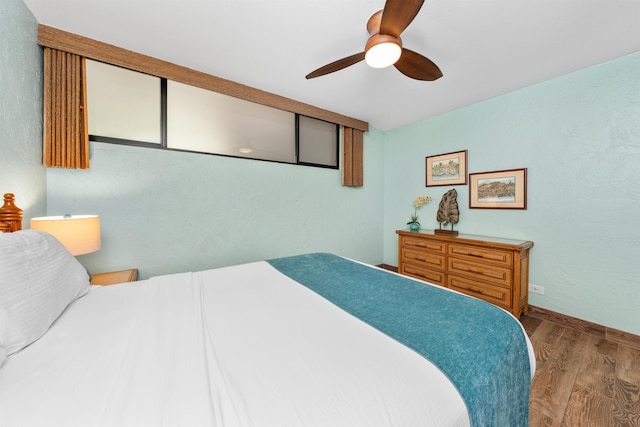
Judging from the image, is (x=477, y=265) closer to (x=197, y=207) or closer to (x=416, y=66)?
(x=416, y=66)

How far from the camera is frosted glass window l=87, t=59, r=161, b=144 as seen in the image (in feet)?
6.38

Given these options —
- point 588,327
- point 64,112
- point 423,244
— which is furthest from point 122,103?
point 588,327

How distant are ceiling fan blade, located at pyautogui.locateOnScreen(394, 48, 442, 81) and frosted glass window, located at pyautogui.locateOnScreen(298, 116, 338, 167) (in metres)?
1.62

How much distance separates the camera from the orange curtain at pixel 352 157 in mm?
3395

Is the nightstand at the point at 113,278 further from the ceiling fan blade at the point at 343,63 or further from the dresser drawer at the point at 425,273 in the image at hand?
the dresser drawer at the point at 425,273

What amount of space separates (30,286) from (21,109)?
4.83 ft

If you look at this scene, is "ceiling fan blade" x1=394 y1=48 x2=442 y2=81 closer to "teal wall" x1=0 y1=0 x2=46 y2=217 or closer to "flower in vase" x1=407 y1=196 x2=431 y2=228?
"flower in vase" x1=407 y1=196 x2=431 y2=228

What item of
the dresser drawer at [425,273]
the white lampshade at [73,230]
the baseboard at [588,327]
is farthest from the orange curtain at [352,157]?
the white lampshade at [73,230]

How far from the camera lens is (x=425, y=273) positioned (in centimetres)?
298

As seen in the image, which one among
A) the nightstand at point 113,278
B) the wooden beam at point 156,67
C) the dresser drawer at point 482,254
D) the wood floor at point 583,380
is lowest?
the wood floor at point 583,380

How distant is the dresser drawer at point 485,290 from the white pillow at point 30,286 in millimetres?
3220

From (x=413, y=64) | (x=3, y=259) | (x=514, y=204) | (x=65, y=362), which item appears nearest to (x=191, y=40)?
(x=413, y=64)

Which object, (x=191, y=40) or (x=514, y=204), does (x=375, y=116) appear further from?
(x=191, y=40)

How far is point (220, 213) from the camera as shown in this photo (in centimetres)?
248
